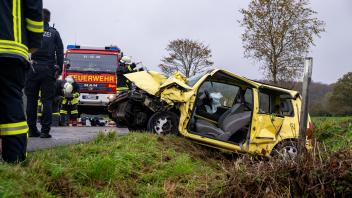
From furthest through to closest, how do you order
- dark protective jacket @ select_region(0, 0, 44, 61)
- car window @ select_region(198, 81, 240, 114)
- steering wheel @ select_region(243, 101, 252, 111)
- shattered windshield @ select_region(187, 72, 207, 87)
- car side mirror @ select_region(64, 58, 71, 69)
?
1. car side mirror @ select_region(64, 58, 71, 69)
2. car window @ select_region(198, 81, 240, 114)
3. steering wheel @ select_region(243, 101, 252, 111)
4. shattered windshield @ select_region(187, 72, 207, 87)
5. dark protective jacket @ select_region(0, 0, 44, 61)

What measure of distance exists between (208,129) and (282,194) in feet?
13.8

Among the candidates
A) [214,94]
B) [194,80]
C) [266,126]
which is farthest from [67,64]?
[266,126]

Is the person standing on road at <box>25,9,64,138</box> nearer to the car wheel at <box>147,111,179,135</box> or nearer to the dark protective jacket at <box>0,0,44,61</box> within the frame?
the car wheel at <box>147,111,179,135</box>

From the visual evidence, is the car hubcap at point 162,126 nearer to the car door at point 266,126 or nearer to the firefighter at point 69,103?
the car door at point 266,126

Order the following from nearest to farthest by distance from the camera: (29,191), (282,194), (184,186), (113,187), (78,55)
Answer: (29,191) < (282,194) < (113,187) < (184,186) < (78,55)

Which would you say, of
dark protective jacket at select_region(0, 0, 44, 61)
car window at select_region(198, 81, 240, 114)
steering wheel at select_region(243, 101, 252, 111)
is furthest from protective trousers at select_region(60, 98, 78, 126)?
dark protective jacket at select_region(0, 0, 44, 61)

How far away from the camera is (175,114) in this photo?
8.01 m

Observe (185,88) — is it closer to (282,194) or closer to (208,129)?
(208,129)

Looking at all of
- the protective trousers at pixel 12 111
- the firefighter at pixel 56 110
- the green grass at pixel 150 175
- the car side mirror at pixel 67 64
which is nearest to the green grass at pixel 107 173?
the green grass at pixel 150 175

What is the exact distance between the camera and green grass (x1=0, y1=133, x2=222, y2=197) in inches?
140

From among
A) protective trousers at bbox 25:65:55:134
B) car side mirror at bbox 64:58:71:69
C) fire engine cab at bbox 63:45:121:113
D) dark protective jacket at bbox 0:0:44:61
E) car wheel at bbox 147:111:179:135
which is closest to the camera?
dark protective jacket at bbox 0:0:44:61

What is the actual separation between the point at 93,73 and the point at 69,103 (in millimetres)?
3051

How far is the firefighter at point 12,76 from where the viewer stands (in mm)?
3707

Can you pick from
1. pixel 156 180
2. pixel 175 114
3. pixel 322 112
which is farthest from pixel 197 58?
pixel 156 180
